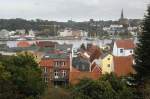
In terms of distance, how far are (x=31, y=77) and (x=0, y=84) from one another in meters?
3.19

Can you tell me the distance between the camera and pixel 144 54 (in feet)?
92.4

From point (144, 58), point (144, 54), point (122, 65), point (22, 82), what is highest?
point (144, 54)

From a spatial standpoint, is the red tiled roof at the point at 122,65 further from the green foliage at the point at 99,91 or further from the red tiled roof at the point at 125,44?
the red tiled roof at the point at 125,44

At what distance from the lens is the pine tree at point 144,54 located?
2792 centimetres

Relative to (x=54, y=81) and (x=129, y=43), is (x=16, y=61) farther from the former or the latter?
(x=129, y=43)

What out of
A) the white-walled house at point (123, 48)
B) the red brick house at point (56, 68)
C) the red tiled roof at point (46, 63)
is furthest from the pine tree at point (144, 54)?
the white-walled house at point (123, 48)

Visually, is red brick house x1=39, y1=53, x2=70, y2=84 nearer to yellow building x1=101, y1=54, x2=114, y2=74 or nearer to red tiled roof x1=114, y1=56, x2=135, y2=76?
yellow building x1=101, y1=54, x2=114, y2=74

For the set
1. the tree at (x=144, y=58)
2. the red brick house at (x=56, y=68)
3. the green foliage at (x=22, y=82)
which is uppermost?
the tree at (x=144, y=58)

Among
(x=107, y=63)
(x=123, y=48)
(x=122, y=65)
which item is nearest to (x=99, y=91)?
(x=122, y=65)

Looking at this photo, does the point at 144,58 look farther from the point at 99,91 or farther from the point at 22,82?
the point at 22,82

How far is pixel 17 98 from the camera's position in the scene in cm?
3228

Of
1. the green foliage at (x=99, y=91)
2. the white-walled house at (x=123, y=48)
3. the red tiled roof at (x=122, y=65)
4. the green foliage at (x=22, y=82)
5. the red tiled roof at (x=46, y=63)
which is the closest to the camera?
the green foliage at (x=99, y=91)

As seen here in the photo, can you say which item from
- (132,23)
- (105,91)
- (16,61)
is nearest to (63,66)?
(16,61)

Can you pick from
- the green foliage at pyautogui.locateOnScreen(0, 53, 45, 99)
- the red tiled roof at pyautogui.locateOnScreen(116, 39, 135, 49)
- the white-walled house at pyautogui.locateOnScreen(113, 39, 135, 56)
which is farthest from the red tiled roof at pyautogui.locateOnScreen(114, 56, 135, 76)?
the red tiled roof at pyautogui.locateOnScreen(116, 39, 135, 49)
